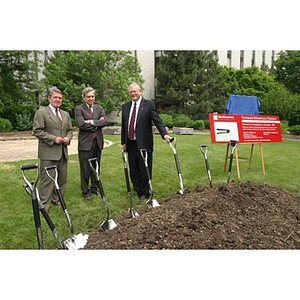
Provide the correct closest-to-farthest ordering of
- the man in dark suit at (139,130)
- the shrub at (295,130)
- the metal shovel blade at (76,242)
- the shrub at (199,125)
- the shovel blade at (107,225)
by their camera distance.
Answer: the metal shovel blade at (76,242) < the shovel blade at (107,225) < the man in dark suit at (139,130) < the shrub at (295,130) < the shrub at (199,125)

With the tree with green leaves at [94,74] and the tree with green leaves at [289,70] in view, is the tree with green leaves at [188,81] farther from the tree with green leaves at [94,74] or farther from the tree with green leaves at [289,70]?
the tree with green leaves at [289,70]

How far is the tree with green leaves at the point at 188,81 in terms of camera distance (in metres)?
20.0

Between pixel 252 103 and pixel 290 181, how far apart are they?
204 centimetres

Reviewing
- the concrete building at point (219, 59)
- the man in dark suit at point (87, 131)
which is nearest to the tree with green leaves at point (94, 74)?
the concrete building at point (219, 59)

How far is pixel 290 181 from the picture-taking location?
547 cm

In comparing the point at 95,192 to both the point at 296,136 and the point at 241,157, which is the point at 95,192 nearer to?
the point at 241,157

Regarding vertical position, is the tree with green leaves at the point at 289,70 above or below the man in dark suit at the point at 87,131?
above

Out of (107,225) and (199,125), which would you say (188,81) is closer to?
(199,125)

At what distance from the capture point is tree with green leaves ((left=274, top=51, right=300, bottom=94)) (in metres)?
21.3

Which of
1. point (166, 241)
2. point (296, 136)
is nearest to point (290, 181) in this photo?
point (166, 241)

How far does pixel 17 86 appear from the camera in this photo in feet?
53.4

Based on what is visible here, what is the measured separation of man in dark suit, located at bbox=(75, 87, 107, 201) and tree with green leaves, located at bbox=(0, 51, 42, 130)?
41.4 feet

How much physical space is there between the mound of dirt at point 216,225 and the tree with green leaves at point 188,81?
17023mm

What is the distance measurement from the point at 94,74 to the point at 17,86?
4.07 m
